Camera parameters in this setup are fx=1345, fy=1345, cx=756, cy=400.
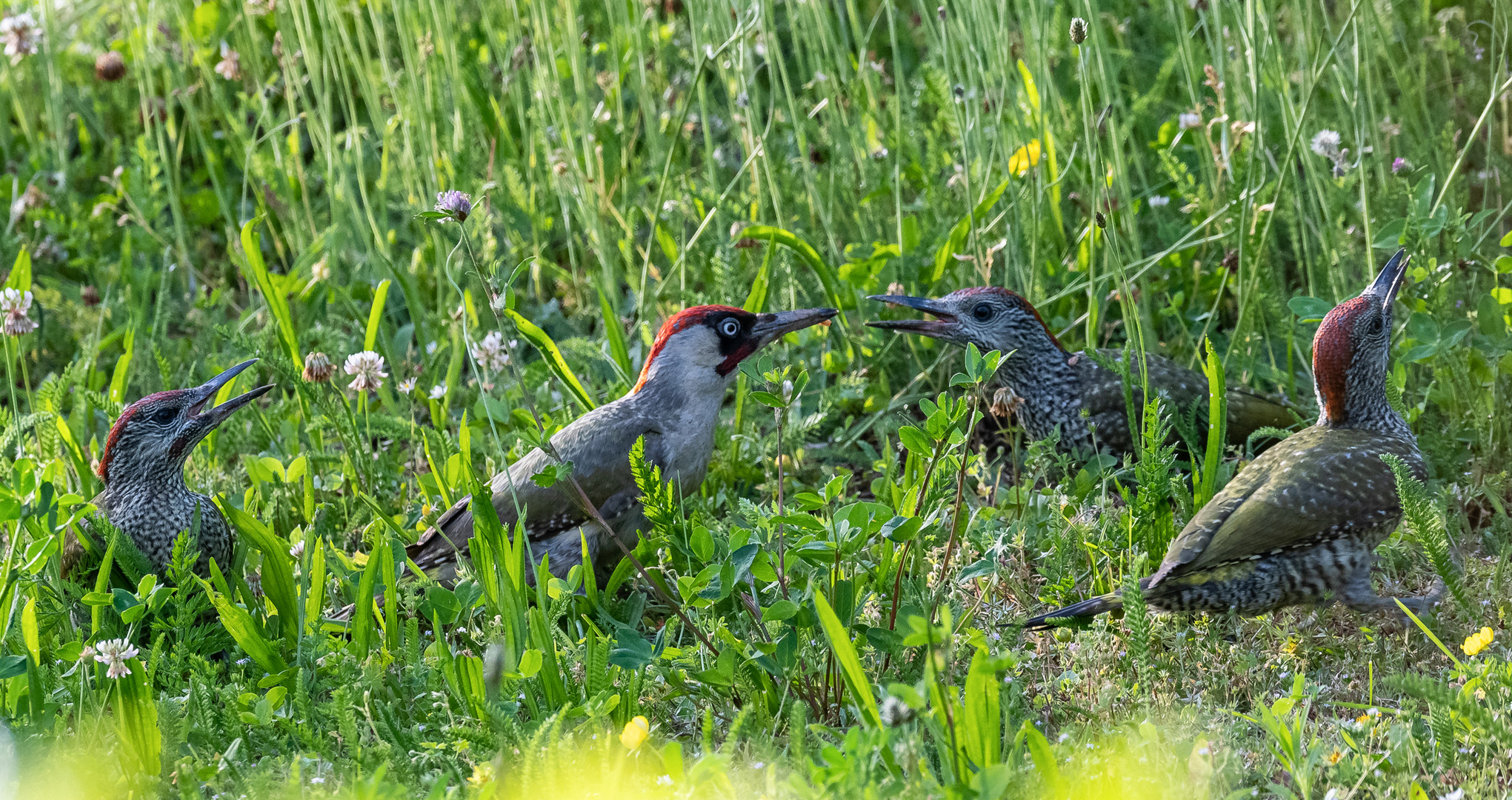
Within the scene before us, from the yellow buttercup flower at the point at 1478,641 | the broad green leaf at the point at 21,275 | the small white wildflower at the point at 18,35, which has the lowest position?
the yellow buttercup flower at the point at 1478,641

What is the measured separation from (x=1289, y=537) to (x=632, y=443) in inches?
73.0

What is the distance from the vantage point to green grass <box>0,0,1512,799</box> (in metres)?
2.74

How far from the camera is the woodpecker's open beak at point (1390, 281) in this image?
3658 millimetres

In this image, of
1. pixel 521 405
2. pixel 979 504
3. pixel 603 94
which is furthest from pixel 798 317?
pixel 603 94

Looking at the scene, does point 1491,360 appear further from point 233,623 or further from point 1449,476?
point 233,623

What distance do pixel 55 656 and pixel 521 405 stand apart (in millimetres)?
2210

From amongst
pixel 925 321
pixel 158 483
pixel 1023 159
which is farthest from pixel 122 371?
pixel 1023 159

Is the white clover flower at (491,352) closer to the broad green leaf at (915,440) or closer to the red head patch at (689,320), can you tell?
the red head patch at (689,320)

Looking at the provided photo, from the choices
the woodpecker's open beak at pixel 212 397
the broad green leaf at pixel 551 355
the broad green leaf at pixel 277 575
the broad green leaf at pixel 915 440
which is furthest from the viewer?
the woodpecker's open beak at pixel 212 397

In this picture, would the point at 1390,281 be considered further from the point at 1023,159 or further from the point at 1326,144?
the point at 1023,159

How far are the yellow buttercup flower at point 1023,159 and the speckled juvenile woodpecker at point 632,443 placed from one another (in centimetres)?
96

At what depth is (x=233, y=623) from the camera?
310 centimetres

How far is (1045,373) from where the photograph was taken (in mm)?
4406

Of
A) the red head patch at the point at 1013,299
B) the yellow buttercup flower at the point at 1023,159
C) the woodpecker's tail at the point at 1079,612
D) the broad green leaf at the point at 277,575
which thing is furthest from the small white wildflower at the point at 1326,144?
the broad green leaf at the point at 277,575
